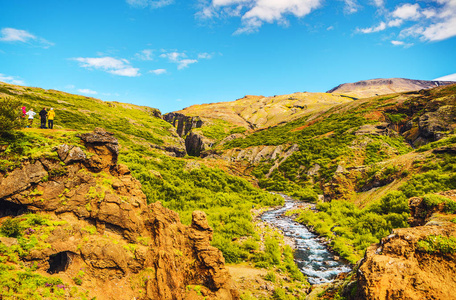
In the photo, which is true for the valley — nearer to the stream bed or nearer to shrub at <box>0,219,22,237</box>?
shrub at <box>0,219,22,237</box>

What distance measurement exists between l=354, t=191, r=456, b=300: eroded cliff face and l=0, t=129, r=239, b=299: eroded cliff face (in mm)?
6277

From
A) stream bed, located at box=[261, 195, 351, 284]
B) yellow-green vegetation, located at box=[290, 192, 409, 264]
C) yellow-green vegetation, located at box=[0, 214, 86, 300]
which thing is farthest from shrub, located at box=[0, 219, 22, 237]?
yellow-green vegetation, located at box=[290, 192, 409, 264]

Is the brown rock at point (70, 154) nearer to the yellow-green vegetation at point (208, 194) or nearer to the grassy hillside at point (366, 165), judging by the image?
the yellow-green vegetation at point (208, 194)

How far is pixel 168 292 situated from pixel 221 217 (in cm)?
1432

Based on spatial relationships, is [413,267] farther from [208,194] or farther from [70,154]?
[208,194]

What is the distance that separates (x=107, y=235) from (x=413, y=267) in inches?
458

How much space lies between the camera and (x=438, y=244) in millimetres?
7098

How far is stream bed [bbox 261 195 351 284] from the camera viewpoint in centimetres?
1455

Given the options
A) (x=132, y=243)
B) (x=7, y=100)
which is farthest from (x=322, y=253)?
(x=7, y=100)

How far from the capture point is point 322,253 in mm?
17500

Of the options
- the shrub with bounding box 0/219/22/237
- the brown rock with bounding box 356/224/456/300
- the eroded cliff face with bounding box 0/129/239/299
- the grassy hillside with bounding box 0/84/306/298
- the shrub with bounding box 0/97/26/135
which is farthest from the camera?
the grassy hillside with bounding box 0/84/306/298

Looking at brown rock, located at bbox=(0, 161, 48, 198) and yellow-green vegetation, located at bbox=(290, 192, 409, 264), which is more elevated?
brown rock, located at bbox=(0, 161, 48, 198)

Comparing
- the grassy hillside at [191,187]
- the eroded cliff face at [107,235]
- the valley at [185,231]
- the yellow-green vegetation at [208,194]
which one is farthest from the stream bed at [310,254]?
the eroded cliff face at [107,235]

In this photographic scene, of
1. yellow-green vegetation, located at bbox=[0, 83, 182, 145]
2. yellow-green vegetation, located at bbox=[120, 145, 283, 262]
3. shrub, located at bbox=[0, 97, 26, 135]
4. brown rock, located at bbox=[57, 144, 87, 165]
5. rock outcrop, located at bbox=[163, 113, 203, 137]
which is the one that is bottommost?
yellow-green vegetation, located at bbox=[120, 145, 283, 262]
